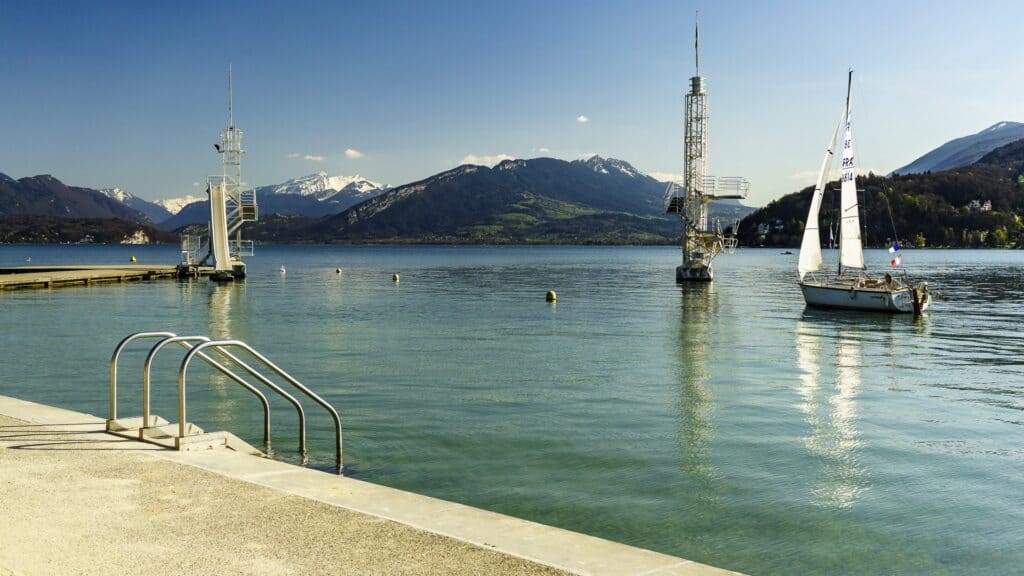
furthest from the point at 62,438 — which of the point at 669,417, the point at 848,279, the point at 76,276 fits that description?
the point at 76,276

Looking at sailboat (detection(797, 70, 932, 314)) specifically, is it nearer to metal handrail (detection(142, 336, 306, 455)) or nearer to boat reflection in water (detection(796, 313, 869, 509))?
boat reflection in water (detection(796, 313, 869, 509))

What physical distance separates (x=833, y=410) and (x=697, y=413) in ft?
11.8

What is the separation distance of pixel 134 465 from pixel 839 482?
34.6 feet

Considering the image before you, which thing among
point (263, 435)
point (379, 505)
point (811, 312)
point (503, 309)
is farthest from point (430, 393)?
point (811, 312)

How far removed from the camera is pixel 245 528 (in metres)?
7.48

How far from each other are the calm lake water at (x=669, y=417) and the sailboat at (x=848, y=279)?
4.30 meters

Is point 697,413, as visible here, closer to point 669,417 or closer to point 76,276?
point 669,417

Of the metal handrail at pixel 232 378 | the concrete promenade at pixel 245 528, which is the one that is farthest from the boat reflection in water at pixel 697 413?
the metal handrail at pixel 232 378

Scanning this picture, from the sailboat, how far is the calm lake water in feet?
14.1

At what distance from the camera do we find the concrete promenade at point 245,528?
6.69 m

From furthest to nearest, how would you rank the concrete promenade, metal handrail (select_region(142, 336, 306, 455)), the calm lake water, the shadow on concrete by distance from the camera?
the calm lake water, metal handrail (select_region(142, 336, 306, 455)), the shadow on concrete, the concrete promenade

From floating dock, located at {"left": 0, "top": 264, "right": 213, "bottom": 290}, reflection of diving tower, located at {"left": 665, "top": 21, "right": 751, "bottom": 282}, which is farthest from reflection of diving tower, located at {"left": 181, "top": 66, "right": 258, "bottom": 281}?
reflection of diving tower, located at {"left": 665, "top": 21, "right": 751, "bottom": 282}

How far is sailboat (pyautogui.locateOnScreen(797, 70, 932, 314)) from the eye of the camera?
48344 millimetres

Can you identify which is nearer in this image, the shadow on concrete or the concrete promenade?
the concrete promenade
